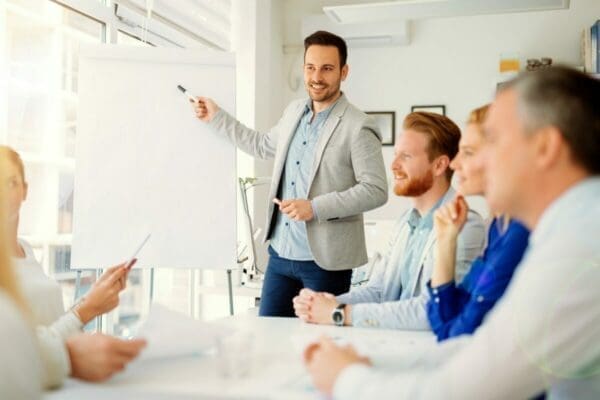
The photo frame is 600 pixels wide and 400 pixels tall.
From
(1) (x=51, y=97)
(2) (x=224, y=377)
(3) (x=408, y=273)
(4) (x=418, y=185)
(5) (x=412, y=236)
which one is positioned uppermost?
(1) (x=51, y=97)

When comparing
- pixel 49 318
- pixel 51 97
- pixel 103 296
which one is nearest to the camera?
pixel 103 296

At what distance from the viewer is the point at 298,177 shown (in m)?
2.52

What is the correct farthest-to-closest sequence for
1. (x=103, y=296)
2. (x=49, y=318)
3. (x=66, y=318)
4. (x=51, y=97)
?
(x=51, y=97) → (x=49, y=318) → (x=103, y=296) → (x=66, y=318)

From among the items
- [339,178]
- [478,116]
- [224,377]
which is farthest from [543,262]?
→ [339,178]

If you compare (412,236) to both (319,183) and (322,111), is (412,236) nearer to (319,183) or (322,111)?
(319,183)

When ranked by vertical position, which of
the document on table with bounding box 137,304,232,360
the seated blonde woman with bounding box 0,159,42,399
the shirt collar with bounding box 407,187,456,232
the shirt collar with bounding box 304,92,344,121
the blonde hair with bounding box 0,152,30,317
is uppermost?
the shirt collar with bounding box 304,92,344,121

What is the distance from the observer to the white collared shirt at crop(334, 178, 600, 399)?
0.80 metres

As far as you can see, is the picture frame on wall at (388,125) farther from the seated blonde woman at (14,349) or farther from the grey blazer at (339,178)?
the seated blonde woman at (14,349)

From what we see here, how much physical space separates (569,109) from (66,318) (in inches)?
41.8

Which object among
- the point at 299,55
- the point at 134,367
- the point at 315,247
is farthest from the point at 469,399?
the point at 299,55

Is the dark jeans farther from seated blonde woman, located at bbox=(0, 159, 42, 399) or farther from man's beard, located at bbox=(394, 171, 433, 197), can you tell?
seated blonde woman, located at bbox=(0, 159, 42, 399)

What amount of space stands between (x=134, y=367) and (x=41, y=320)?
1.80 ft

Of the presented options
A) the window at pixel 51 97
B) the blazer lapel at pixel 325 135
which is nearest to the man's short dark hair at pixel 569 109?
the blazer lapel at pixel 325 135

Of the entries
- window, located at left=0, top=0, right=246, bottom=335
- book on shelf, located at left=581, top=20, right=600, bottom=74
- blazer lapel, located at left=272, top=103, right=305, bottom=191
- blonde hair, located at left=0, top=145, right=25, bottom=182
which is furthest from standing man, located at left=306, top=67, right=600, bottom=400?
book on shelf, located at left=581, top=20, right=600, bottom=74
